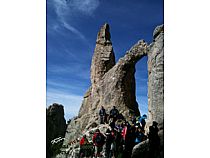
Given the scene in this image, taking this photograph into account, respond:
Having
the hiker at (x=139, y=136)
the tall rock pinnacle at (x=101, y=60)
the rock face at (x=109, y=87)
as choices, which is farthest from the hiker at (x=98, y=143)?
the tall rock pinnacle at (x=101, y=60)

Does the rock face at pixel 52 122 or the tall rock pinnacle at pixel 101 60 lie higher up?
the tall rock pinnacle at pixel 101 60

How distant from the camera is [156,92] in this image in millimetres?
7082

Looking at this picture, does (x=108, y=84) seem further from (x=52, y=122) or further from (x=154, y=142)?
(x=154, y=142)

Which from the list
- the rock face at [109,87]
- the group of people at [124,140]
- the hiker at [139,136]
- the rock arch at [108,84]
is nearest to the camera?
the group of people at [124,140]

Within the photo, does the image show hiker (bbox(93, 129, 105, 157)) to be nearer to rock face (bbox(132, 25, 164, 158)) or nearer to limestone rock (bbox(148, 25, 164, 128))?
rock face (bbox(132, 25, 164, 158))

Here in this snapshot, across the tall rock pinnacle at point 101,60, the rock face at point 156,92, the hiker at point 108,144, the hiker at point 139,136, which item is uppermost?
the tall rock pinnacle at point 101,60

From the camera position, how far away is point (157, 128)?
603 cm

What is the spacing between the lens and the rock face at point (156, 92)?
19.8 ft

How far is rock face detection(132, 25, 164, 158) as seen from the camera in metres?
6.04

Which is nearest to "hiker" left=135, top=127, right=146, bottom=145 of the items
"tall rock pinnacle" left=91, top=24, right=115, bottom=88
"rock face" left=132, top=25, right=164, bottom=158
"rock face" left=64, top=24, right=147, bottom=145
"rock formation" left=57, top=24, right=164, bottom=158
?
"rock face" left=132, top=25, right=164, bottom=158

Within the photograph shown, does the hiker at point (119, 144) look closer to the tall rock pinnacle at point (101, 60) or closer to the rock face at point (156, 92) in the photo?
the rock face at point (156, 92)
